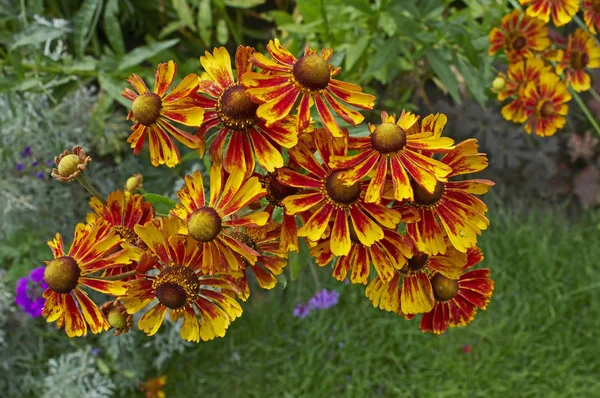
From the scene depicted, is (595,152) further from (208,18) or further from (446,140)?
(446,140)

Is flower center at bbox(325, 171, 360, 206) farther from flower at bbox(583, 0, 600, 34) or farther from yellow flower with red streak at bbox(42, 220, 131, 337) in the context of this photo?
flower at bbox(583, 0, 600, 34)

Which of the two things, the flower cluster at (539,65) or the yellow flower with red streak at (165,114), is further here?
the flower cluster at (539,65)

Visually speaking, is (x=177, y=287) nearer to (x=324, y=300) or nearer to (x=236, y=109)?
(x=236, y=109)

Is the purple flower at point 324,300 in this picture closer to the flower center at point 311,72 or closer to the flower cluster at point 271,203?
the flower cluster at point 271,203

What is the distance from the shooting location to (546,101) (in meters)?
1.72

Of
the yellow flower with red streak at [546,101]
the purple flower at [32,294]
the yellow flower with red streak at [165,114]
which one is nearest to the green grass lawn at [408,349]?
the purple flower at [32,294]

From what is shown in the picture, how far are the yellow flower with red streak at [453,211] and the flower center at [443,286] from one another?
0.12 meters

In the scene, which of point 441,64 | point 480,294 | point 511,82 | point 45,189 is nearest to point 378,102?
point 441,64

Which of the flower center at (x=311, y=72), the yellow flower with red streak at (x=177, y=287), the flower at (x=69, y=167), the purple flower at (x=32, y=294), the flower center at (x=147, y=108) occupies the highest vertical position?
the flower center at (x=311, y=72)

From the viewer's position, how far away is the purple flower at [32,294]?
1767 millimetres

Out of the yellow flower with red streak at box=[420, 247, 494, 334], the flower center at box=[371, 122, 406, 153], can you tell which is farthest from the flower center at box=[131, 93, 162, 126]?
the yellow flower with red streak at box=[420, 247, 494, 334]

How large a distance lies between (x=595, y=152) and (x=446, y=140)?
243 cm

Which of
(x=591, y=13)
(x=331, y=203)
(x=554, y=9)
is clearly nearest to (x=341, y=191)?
(x=331, y=203)

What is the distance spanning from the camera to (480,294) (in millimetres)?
992
